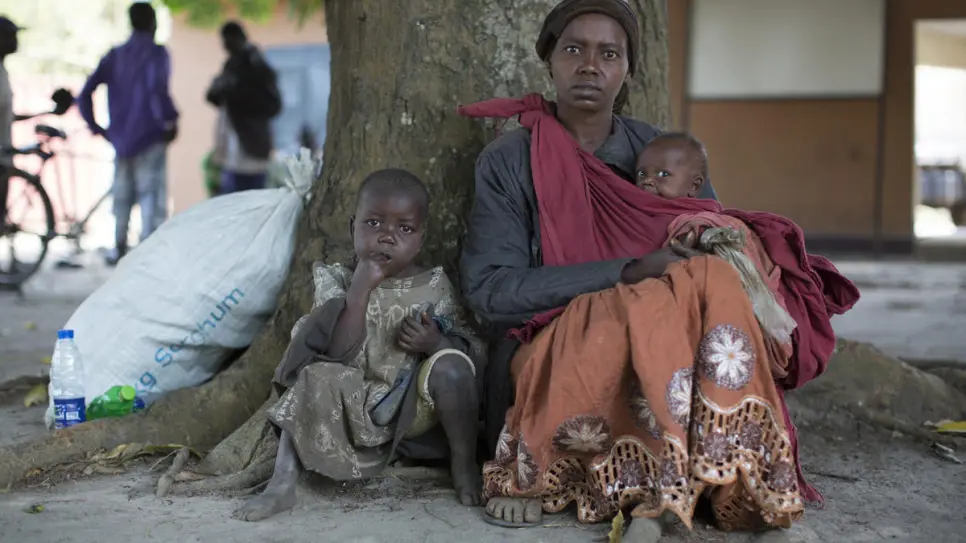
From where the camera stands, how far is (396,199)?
116 inches

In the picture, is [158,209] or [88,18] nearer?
[158,209]

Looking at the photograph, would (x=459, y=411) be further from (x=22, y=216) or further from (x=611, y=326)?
(x=22, y=216)

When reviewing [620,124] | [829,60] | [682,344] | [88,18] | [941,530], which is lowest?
[941,530]

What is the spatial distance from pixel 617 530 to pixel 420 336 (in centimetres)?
81

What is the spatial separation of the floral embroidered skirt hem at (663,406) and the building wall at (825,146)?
9.29 metres

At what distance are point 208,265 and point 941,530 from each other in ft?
8.16

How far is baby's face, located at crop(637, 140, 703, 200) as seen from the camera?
299cm

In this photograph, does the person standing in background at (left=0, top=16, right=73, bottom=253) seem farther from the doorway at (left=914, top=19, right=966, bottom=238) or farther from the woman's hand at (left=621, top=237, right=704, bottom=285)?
the doorway at (left=914, top=19, right=966, bottom=238)

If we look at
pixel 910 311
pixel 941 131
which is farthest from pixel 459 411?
pixel 941 131

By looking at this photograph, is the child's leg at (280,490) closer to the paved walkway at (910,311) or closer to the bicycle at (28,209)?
the paved walkway at (910,311)

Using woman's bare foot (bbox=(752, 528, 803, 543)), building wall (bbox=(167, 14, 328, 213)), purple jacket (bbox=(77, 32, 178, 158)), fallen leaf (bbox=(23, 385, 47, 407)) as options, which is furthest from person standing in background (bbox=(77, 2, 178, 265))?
building wall (bbox=(167, 14, 328, 213))

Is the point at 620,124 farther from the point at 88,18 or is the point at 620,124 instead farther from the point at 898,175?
the point at 88,18

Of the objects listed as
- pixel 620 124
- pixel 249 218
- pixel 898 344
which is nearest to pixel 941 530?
pixel 620 124

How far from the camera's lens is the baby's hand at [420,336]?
9.77ft
